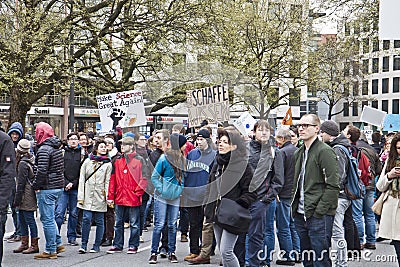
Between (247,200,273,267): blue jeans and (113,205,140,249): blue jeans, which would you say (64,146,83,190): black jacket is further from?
(247,200,273,267): blue jeans

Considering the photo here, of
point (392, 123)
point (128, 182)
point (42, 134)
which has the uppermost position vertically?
point (392, 123)

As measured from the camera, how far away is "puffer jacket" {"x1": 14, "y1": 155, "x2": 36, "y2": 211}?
9.50 meters

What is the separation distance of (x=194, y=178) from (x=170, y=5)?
10725mm

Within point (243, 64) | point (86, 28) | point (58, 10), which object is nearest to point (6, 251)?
point (86, 28)

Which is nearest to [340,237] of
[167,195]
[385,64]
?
[167,195]

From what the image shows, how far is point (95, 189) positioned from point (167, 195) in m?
1.35

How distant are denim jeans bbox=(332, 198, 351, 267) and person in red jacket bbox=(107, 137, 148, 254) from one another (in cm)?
316

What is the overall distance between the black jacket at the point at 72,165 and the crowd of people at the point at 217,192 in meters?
0.02

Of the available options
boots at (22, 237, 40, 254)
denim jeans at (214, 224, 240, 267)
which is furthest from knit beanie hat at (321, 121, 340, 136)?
boots at (22, 237, 40, 254)

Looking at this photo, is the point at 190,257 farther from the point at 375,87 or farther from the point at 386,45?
the point at 375,87

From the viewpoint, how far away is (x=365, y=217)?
35.0ft

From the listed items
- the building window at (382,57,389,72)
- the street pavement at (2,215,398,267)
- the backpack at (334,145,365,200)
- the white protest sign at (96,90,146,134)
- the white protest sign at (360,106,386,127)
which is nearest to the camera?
the backpack at (334,145,365,200)

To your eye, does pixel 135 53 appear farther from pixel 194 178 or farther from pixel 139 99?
pixel 194 178

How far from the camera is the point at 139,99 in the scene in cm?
1391
